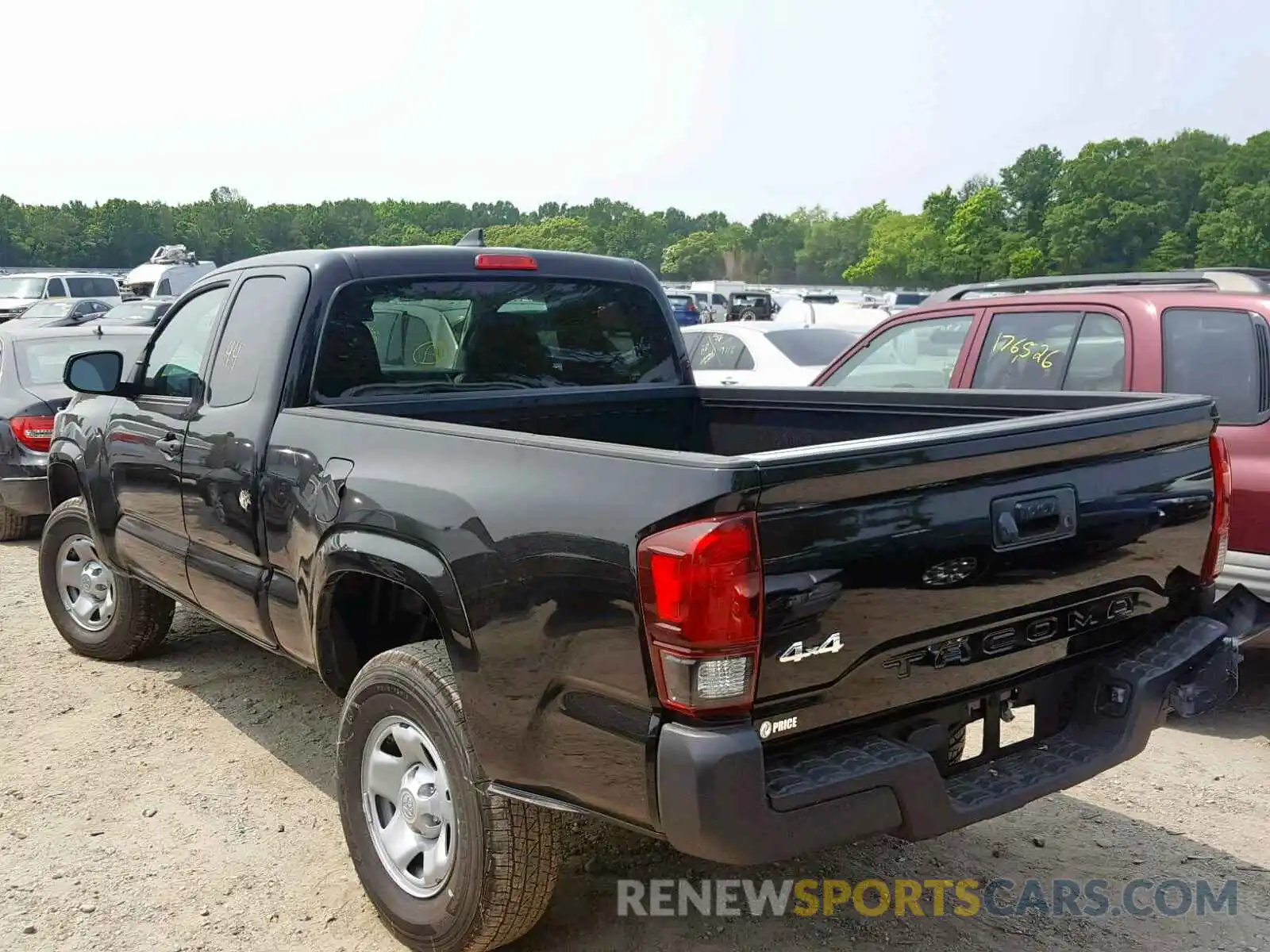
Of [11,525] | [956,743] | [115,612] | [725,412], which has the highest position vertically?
[725,412]

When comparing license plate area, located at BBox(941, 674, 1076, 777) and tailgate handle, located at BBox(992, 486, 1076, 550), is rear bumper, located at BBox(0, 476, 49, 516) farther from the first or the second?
tailgate handle, located at BBox(992, 486, 1076, 550)

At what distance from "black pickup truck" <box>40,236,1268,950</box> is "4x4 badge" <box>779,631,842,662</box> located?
0.04 ft

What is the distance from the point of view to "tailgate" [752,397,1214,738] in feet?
7.49

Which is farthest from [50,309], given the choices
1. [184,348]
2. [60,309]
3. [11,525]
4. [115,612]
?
[184,348]

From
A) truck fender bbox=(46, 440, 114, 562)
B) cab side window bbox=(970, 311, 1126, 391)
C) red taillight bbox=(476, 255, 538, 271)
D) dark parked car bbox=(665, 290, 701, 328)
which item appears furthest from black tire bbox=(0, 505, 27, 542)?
dark parked car bbox=(665, 290, 701, 328)

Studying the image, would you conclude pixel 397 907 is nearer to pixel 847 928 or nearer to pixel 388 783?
pixel 388 783

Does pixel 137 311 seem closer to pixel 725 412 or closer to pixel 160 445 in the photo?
pixel 160 445

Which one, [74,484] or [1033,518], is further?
[74,484]

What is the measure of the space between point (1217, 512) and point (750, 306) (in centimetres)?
3295

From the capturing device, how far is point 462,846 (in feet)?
9.13

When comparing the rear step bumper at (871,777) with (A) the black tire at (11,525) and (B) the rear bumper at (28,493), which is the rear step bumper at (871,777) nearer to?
(B) the rear bumper at (28,493)

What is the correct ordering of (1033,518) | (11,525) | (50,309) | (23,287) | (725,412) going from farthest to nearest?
(23,287)
(50,309)
(11,525)
(725,412)
(1033,518)

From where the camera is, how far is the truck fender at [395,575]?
2.72m

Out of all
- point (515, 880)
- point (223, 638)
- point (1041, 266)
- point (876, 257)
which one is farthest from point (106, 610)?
point (876, 257)
